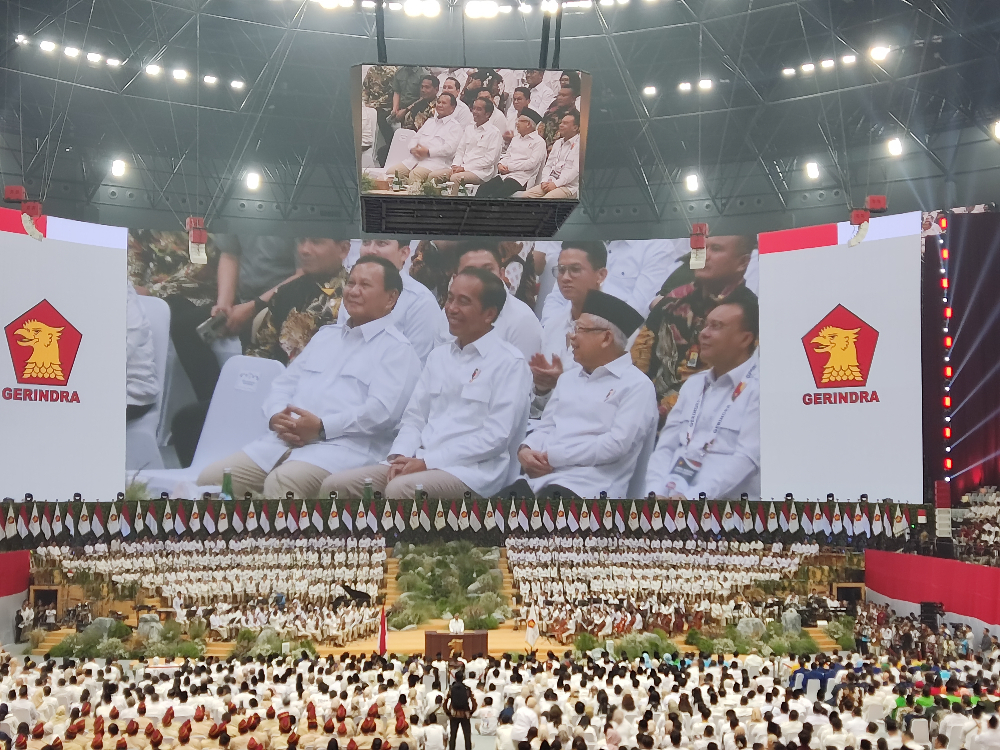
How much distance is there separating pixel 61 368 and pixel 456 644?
809 inches

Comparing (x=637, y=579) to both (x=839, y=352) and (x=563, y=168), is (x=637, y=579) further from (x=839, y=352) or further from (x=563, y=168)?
(x=839, y=352)

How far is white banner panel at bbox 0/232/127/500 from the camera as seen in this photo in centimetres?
3469

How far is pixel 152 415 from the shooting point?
37375 mm

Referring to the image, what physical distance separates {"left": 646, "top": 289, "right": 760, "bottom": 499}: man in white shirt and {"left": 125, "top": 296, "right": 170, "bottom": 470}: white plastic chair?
17.3 m

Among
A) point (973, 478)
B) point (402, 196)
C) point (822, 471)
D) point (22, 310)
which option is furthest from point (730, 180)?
point (22, 310)

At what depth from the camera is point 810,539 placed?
34.4 meters

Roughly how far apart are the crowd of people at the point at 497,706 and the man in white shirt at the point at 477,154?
10.2 metres

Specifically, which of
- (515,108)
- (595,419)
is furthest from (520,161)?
(595,419)

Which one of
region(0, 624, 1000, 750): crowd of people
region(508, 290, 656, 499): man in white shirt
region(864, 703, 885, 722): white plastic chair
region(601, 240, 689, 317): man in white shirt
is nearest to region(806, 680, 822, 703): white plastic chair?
region(0, 624, 1000, 750): crowd of people

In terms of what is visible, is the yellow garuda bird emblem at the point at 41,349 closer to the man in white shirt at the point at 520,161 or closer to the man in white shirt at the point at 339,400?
the man in white shirt at the point at 339,400

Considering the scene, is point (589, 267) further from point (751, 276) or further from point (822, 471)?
point (822, 471)

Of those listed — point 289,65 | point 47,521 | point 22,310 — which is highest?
point 289,65

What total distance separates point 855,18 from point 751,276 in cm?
902

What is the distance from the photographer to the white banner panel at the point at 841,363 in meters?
34.2
